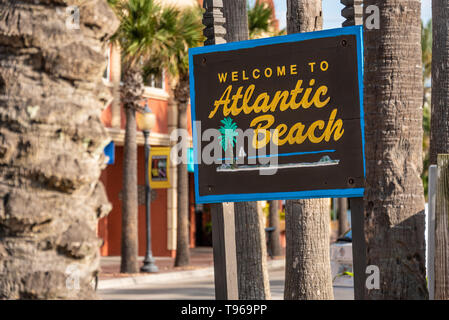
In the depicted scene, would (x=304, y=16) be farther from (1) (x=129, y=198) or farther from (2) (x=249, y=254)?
(1) (x=129, y=198)

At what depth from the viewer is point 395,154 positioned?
5.89 meters

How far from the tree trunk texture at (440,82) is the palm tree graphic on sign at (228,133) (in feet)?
14.1

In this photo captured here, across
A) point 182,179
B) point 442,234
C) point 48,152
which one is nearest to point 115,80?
point 182,179

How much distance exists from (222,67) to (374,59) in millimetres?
1590

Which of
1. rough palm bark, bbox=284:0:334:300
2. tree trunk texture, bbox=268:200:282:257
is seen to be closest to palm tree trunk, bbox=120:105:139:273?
tree trunk texture, bbox=268:200:282:257

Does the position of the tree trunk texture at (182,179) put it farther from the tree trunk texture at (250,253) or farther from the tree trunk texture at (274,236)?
the tree trunk texture at (250,253)

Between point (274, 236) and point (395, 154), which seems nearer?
point (395, 154)

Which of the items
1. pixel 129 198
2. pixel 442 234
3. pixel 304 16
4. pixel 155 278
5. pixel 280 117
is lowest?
pixel 155 278

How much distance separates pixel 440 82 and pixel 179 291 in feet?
28.6

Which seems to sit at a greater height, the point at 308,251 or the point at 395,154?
the point at 395,154

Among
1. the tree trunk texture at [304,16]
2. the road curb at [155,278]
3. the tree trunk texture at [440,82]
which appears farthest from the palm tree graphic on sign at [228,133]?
the road curb at [155,278]

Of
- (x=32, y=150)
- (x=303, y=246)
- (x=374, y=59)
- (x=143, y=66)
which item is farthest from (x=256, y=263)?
(x=143, y=66)

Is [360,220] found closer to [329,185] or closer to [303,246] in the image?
[329,185]

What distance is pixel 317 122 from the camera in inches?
258
